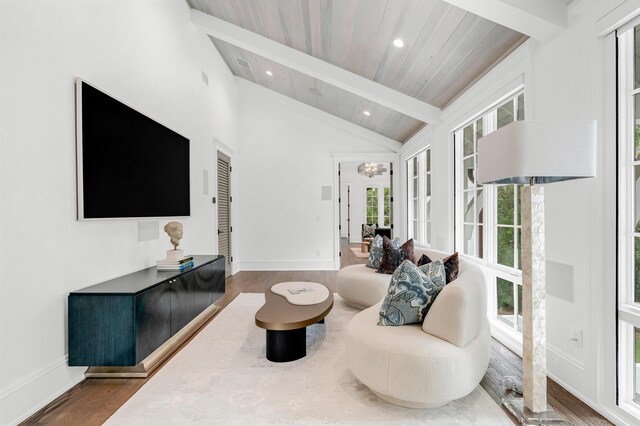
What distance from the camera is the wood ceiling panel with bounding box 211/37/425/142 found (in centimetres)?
516

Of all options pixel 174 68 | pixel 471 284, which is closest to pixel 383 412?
pixel 471 284

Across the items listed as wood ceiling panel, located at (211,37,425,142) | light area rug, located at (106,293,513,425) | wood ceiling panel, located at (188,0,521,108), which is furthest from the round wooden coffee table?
wood ceiling panel, located at (211,37,425,142)

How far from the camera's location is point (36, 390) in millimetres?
1934

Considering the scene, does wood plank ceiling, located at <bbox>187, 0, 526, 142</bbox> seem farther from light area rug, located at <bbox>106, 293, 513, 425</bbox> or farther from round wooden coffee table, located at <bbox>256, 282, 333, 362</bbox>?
light area rug, located at <bbox>106, 293, 513, 425</bbox>

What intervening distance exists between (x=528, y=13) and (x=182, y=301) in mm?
3462

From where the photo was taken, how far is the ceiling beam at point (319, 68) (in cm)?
430

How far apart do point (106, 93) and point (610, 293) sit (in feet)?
12.2

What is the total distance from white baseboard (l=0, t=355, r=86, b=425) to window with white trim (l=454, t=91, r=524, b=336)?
341cm

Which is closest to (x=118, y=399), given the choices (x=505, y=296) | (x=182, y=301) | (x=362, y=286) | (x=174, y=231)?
(x=182, y=301)

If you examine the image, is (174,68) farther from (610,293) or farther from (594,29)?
(610,293)

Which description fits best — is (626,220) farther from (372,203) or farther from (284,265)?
(372,203)

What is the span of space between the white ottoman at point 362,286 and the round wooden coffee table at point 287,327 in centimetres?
95

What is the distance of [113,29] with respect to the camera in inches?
107

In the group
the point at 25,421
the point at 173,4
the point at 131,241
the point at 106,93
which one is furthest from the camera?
the point at 173,4
